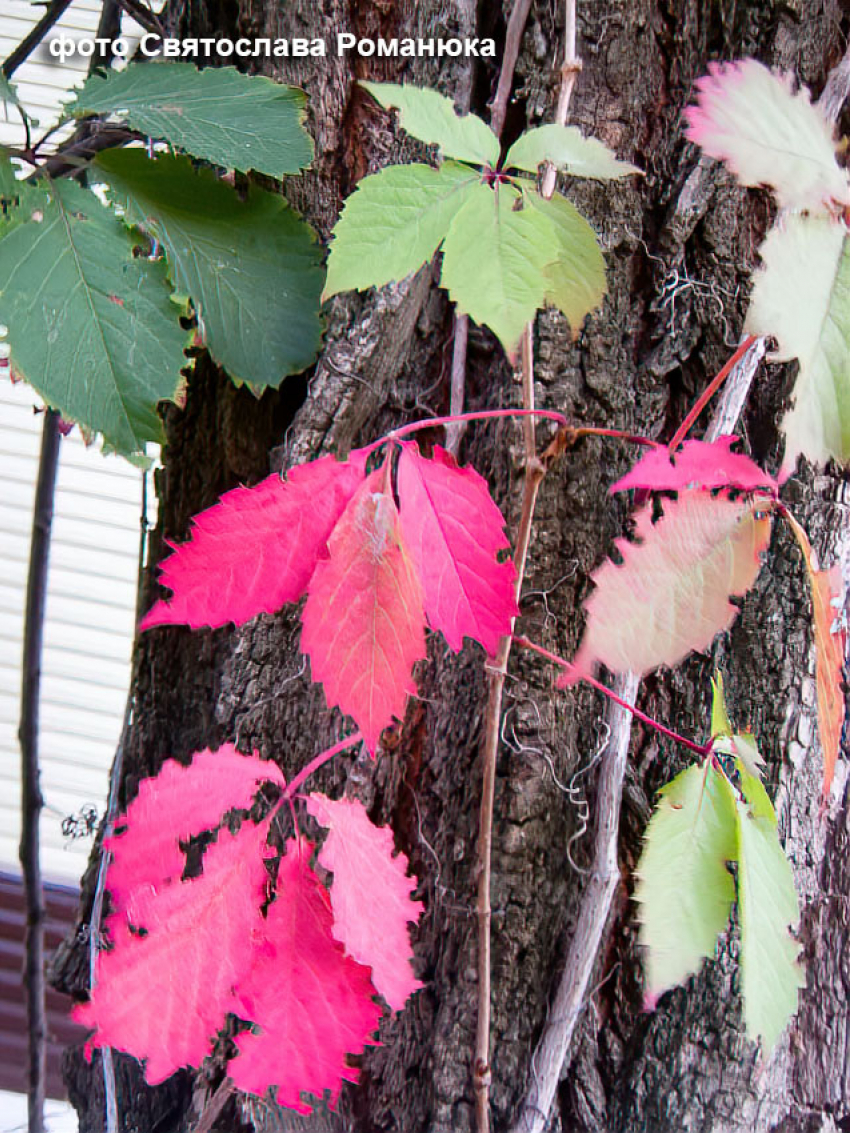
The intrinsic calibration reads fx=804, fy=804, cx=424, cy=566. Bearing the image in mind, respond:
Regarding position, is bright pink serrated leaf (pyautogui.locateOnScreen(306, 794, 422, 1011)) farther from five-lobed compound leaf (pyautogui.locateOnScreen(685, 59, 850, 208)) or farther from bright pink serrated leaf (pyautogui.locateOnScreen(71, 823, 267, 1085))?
five-lobed compound leaf (pyautogui.locateOnScreen(685, 59, 850, 208))

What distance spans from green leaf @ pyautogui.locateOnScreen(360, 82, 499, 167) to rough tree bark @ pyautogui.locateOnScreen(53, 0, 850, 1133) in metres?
0.21

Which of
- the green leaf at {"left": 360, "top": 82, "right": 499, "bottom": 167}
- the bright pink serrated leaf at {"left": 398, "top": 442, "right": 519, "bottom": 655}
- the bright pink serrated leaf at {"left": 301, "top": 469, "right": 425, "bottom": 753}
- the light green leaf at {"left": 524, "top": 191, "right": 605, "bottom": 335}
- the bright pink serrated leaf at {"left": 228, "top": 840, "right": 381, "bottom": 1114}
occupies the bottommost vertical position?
the bright pink serrated leaf at {"left": 228, "top": 840, "right": 381, "bottom": 1114}

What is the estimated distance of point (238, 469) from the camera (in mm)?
723

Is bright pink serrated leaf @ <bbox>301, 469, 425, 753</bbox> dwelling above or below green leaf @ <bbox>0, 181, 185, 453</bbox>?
below

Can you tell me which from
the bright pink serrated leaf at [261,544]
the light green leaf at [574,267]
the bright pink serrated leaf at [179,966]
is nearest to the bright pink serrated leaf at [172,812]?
the bright pink serrated leaf at [179,966]

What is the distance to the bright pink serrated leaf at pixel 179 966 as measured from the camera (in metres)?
0.47

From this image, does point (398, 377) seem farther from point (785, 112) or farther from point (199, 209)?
point (785, 112)

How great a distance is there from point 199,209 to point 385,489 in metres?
0.31

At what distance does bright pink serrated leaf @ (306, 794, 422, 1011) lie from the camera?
498 mm

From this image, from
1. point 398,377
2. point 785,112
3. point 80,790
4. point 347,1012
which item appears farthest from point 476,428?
point 80,790

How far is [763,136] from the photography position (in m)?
0.39

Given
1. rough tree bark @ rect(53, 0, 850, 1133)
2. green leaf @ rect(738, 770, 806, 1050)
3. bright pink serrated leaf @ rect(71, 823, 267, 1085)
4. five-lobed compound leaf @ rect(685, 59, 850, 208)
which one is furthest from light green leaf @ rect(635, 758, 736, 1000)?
five-lobed compound leaf @ rect(685, 59, 850, 208)

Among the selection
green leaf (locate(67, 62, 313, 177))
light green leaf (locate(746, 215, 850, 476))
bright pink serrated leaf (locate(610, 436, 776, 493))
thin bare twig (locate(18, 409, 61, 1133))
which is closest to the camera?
light green leaf (locate(746, 215, 850, 476))

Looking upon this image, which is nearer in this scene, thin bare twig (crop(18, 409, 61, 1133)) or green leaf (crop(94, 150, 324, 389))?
A: green leaf (crop(94, 150, 324, 389))
